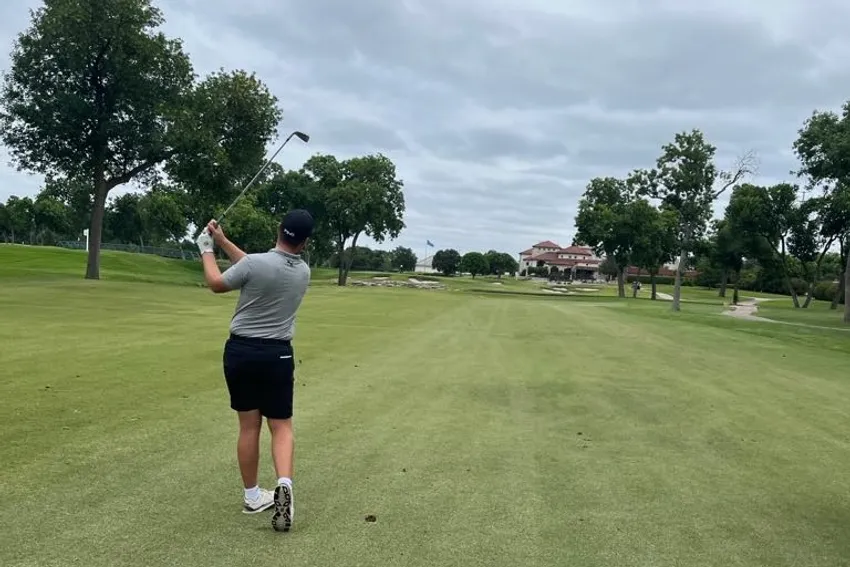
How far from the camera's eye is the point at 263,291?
16.9ft

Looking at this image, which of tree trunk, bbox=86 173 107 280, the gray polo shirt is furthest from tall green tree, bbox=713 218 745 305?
the gray polo shirt

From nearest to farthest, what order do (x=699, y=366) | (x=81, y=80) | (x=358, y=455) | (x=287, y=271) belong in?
(x=287, y=271), (x=358, y=455), (x=699, y=366), (x=81, y=80)

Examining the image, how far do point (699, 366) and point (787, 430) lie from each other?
6.29 m

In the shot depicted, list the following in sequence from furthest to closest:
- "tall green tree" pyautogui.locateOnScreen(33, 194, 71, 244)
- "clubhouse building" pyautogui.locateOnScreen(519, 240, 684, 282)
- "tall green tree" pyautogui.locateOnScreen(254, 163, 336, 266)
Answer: "clubhouse building" pyautogui.locateOnScreen(519, 240, 684, 282)
"tall green tree" pyautogui.locateOnScreen(33, 194, 71, 244)
"tall green tree" pyautogui.locateOnScreen(254, 163, 336, 266)

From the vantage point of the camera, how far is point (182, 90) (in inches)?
1561

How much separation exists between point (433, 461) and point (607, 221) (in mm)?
69130

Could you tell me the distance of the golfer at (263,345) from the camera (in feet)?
16.7

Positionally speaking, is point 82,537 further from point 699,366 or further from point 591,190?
point 591,190

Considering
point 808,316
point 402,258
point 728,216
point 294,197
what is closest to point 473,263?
point 402,258

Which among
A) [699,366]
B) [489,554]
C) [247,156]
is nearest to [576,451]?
[489,554]

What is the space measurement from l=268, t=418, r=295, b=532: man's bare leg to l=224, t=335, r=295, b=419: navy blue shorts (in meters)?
0.11

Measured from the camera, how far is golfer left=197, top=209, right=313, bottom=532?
5098 mm

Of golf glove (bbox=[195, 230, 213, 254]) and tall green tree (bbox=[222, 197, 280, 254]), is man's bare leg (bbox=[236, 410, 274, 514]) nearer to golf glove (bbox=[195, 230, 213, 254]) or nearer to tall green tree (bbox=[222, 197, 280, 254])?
golf glove (bbox=[195, 230, 213, 254])

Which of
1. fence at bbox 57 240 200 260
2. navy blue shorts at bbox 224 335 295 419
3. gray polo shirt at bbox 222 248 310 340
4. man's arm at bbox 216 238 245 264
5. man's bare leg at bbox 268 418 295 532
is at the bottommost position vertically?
man's bare leg at bbox 268 418 295 532
